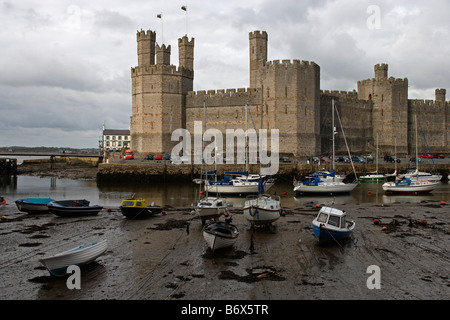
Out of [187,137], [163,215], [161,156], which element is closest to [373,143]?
[187,137]

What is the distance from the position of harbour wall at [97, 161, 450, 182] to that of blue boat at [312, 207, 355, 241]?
21634 millimetres

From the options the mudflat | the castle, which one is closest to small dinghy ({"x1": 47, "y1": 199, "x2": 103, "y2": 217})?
the mudflat

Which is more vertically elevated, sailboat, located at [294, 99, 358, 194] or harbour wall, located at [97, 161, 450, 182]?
harbour wall, located at [97, 161, 450, 182]

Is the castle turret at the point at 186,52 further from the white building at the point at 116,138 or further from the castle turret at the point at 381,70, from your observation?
the white building at the point at 116,138

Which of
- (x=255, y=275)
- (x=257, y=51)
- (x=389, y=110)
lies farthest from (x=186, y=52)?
(x=255, y=275)

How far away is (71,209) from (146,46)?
29.9m

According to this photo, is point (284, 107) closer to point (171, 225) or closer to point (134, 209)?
point (134, 209)

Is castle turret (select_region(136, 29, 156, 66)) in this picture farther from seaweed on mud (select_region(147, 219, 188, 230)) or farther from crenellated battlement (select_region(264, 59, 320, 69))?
seaweed on mud (select_region(147, 219, 188, 230))

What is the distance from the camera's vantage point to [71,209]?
60.7 feet

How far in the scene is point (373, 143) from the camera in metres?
47.4

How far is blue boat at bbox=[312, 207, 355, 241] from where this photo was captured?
12812mm

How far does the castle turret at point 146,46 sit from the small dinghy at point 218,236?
115ft

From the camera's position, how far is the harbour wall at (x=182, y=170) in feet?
116

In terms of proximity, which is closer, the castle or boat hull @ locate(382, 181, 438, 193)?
boat hull @ locate(382, 181, 438, 193)
